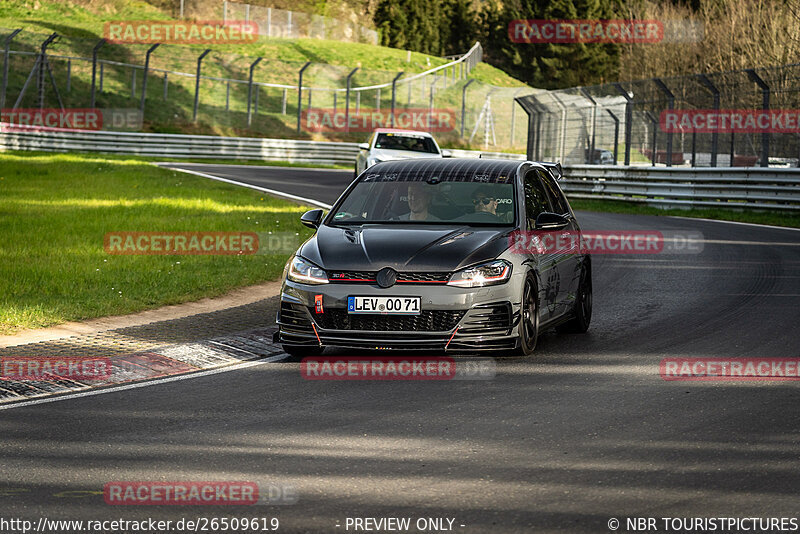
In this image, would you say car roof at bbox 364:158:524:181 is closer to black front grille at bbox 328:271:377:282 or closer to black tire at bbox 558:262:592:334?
black tire at bbox 558:262:592:334

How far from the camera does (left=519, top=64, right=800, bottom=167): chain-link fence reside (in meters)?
23.5

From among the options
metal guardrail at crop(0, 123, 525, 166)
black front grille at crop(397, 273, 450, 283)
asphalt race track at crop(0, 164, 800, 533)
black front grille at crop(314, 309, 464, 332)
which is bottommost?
metal guardrail at crop(0, 123, 525, 166)

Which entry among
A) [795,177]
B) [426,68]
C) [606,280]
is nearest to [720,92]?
[795,177]

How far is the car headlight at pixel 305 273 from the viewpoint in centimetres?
826

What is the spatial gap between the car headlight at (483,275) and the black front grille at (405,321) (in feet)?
0.75

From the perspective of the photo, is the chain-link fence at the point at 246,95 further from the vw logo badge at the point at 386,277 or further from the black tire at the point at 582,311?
the vw logo badge at the point at 386,277

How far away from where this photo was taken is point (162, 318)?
35.1ft

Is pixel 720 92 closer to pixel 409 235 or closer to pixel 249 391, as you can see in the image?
pixel 409 235

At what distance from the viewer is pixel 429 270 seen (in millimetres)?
8117

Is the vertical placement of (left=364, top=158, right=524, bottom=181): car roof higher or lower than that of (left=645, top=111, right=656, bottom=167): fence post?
higher

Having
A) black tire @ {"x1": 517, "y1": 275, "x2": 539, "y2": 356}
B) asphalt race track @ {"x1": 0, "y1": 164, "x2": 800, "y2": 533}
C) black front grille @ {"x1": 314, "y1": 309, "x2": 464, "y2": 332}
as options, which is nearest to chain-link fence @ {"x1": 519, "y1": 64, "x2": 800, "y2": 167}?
asphalt race track @ {"x1": 0, "y1": 164, "x2": 800, "y2": 533}

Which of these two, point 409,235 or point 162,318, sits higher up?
point 409,235

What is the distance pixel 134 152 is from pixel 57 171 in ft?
47.4

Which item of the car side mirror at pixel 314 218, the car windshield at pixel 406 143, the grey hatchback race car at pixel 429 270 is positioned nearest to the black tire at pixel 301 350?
the grey hatchback race car at pixel 429 270
